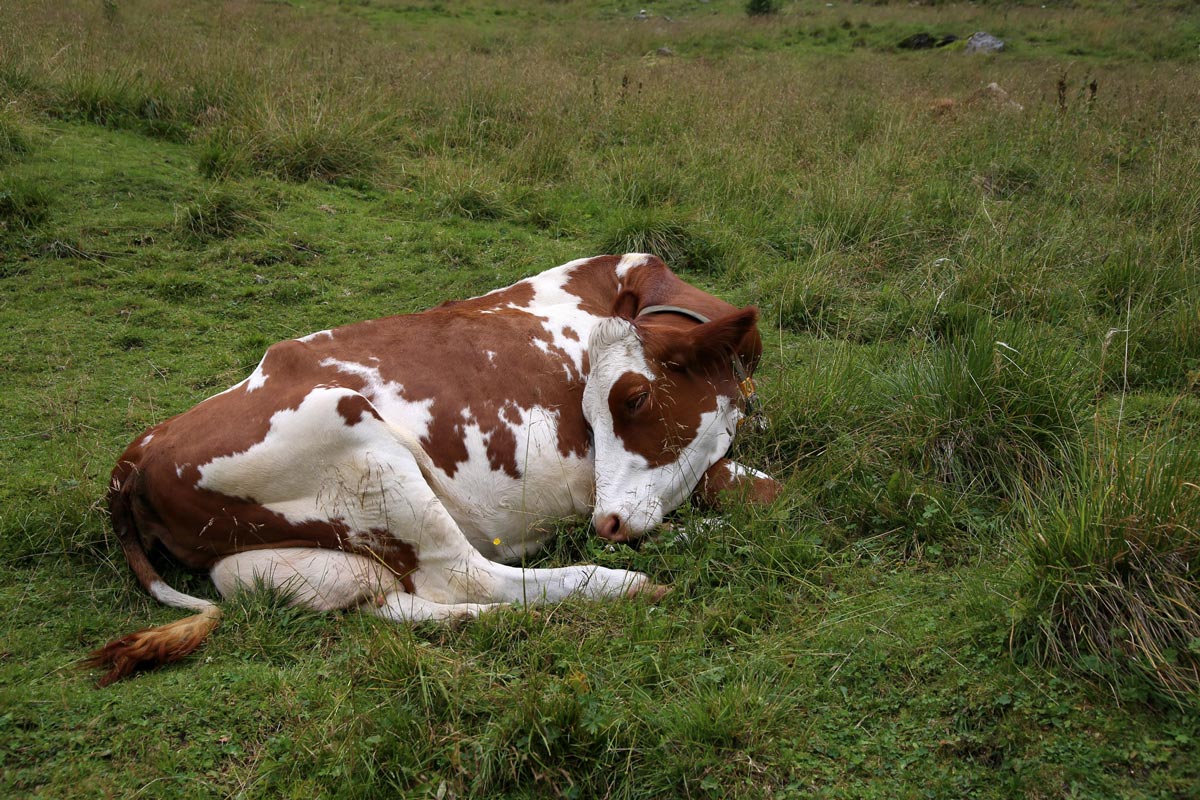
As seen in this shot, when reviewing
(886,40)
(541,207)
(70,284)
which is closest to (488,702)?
(70,284)

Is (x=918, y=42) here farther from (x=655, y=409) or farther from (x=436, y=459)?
(x=436, y=459)

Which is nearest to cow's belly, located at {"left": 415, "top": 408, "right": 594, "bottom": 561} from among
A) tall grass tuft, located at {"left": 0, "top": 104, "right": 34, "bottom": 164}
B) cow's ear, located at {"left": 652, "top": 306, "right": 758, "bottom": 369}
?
cow's ear, located at {"left": 652, "top": 306, "right": 758, "bottom": 369}

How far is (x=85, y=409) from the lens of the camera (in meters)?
4.47

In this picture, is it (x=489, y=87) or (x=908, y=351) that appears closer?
(x=908, y=351)

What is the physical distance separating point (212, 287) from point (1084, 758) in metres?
5.47

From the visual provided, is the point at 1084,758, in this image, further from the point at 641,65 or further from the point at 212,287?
the point at 641,65

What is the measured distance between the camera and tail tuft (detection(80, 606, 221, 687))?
2842mm

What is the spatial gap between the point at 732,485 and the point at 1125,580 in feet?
5.11

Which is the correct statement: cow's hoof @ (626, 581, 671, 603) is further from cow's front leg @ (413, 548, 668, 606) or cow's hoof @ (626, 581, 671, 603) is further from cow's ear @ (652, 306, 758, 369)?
cow's ear @ (652, 306, 758, 369)

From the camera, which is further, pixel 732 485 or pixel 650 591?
pixel 732 485

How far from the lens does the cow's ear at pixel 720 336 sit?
12.4ft

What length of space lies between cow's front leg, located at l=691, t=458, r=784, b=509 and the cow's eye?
0.45 metres

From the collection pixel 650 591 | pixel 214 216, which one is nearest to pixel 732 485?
pixel 650 591

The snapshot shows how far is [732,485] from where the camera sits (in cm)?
385
